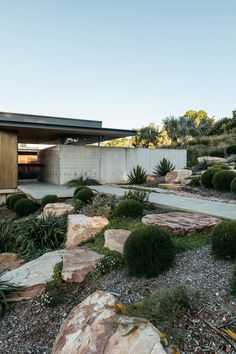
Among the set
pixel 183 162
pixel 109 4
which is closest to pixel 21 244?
pixel 109 4

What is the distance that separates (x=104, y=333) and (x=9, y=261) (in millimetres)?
3638

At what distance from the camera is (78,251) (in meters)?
4.38

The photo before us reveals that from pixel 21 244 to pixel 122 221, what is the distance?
2249 mm

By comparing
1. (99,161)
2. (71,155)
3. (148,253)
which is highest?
(71,155)

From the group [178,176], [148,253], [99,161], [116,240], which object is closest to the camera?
[148,253]

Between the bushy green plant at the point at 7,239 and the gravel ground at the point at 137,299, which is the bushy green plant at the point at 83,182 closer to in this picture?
the bushy green plant at the point at 7,239

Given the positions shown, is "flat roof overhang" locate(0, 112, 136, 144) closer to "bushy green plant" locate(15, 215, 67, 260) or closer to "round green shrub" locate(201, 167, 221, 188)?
"round green shrub" locate(201, 167, 221, 188)

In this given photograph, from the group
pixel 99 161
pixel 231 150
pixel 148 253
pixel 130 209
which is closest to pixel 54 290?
pixel 148 253

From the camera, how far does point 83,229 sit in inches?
207

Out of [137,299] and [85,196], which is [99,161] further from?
[137,299]

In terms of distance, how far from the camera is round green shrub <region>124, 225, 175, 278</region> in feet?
10.8

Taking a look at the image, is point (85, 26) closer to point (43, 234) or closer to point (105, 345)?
point (43, 234)

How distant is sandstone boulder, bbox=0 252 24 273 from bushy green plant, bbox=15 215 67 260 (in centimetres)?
15

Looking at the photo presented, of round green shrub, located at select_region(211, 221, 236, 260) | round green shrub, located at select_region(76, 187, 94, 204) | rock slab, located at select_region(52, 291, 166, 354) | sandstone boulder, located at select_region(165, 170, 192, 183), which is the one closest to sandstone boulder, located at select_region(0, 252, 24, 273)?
rock slab, located at select_region(52, 291, 166, 354)
